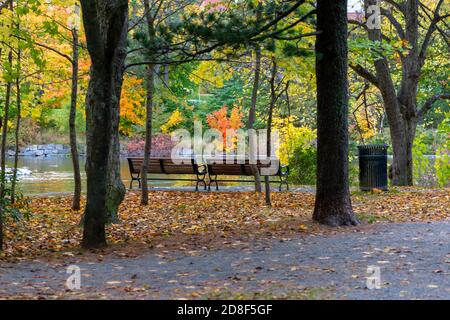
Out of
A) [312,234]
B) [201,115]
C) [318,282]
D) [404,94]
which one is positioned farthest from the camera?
[201,115]

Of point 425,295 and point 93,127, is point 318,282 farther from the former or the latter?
point 93,127

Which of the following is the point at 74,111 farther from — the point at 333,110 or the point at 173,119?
the point at 173,119

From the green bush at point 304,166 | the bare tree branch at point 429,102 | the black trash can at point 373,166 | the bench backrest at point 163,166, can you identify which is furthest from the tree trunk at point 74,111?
the bare tree branch at point 429,102

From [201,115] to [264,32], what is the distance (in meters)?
27.7

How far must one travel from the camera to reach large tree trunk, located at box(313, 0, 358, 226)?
1038 centimetres

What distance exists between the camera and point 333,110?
1041 centimetres

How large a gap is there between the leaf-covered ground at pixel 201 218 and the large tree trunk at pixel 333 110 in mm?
538

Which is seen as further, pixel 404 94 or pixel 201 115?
pixel 201 115

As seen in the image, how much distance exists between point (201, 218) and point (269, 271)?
18.0ft

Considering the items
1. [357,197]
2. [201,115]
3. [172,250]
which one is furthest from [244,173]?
A: [201,115]

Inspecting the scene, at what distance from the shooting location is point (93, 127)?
8797mm

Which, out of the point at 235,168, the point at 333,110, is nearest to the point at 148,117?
the point at 235,168

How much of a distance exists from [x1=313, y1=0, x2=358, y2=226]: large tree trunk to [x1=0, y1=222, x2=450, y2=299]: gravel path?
1.13 metres

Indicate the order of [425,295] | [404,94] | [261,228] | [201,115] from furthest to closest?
[201,115]
[404,94]
[261,228]
[425,295]
